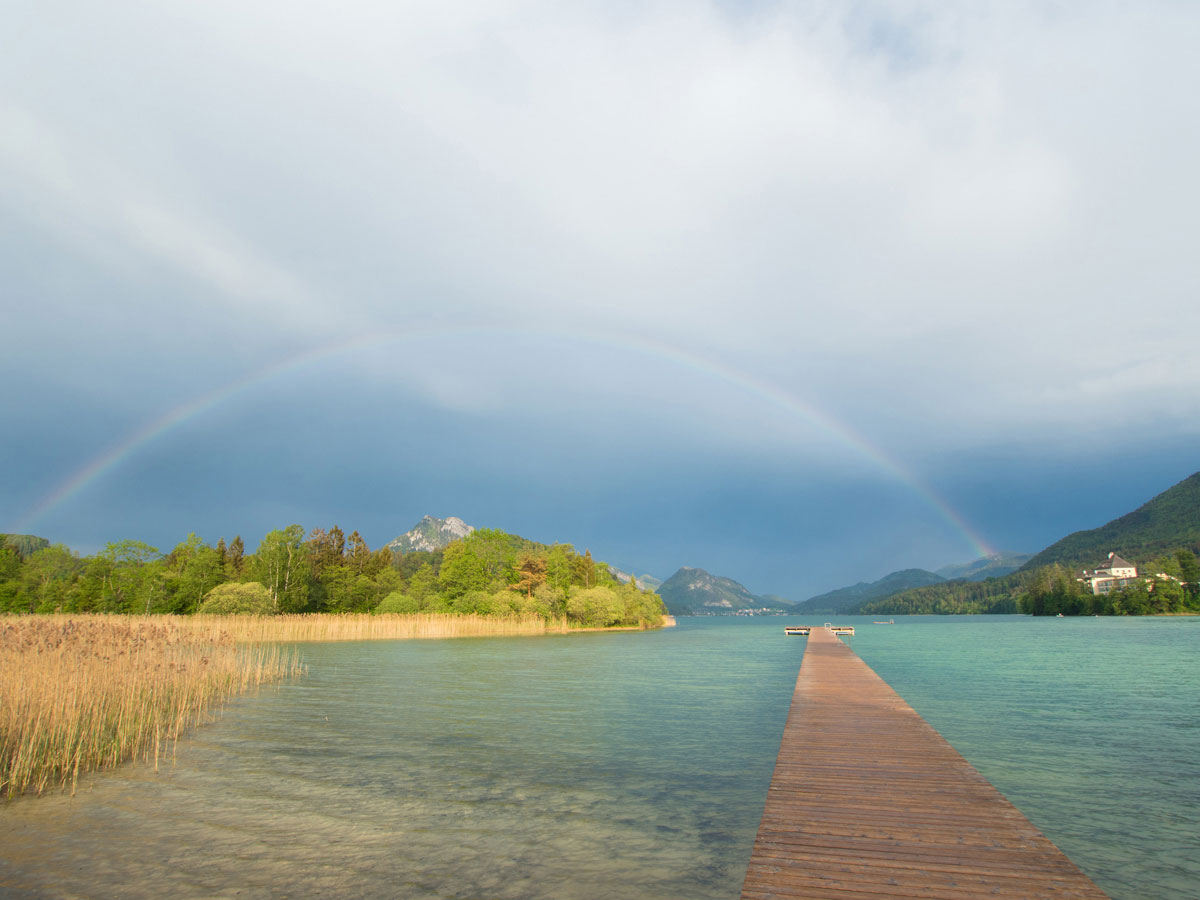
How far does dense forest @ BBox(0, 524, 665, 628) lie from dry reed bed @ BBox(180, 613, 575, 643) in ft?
20.1

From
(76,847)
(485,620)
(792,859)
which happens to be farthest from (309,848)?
(485,620)

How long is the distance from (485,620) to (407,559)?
87.9 metres

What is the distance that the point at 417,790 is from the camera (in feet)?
34.1

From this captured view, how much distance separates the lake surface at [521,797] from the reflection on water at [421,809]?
1.6 inches

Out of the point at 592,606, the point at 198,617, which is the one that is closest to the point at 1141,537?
the point at 592,606

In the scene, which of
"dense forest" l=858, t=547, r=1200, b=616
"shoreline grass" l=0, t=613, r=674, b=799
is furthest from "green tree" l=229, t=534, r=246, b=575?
"dense forest" l=858, t=547, r=1200, b=616

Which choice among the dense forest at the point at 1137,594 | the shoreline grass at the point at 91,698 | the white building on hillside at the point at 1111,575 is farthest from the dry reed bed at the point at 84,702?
the white building on hillside at the point at 1111,575

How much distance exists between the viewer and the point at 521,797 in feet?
32.8

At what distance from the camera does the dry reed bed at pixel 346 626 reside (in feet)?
149

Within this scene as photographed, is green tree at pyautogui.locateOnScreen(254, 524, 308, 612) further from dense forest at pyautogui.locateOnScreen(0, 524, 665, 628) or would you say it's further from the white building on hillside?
the white building on hillside

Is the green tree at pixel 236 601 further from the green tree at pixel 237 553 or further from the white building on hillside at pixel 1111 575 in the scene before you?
the white building on hillside at pixel 1111 575

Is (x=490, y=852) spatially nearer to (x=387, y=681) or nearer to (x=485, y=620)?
(x=387, y=681)

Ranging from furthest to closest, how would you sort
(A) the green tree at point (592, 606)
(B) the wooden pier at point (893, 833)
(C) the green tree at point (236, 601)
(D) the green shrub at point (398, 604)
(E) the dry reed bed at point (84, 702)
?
(A) the green tree at point (592, 606) < (D) the green shrub at point (398, 604) < (C) the green tree at point (236, 601) < (E) the dry reed bed at point (84, 702) < (B) the wooden pier at point (893, 833)

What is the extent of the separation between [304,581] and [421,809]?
7191cm
